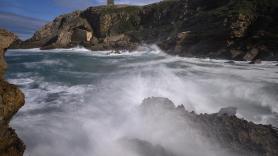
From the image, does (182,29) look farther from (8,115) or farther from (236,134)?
(8,115)

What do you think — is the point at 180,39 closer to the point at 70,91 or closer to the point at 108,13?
the point at 70,91

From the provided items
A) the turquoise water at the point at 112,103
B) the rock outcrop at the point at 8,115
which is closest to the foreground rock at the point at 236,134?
the turquoise water at the point at 112,103

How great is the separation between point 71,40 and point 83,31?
10.7 feet

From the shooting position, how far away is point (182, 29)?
176ft

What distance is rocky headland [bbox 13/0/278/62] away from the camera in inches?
1613

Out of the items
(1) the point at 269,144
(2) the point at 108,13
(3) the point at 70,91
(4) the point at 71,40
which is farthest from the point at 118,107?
(2) the point at 108,13

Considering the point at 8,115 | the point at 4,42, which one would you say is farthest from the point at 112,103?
the point at 8,115

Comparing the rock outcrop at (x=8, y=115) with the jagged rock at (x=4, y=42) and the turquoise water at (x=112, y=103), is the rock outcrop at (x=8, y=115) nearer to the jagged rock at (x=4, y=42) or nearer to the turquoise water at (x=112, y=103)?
the jagged rock at (x=4, y=42)

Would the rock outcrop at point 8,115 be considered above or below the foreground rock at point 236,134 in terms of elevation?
above

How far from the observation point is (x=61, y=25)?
3425 inches

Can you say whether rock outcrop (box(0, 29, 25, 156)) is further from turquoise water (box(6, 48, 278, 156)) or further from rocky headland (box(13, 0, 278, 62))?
rocky headland (box(13, 0, 278, 62))

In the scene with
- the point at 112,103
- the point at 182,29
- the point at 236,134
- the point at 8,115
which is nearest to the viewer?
the point at 8,115

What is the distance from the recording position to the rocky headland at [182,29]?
4097cm

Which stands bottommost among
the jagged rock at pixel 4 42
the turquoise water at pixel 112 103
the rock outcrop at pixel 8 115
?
the turquoise water at pixel 112 103
